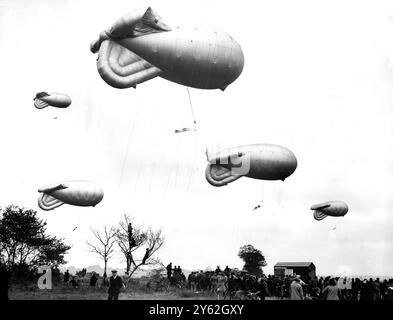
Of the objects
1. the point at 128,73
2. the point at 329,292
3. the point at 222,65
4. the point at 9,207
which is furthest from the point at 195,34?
the point at 9,207

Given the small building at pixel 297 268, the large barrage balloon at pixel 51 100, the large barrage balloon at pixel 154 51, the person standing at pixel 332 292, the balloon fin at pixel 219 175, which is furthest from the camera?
the small building at pixel 297 268

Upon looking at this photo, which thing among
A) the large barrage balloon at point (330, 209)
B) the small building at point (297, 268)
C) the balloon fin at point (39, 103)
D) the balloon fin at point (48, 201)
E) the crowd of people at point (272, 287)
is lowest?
the crowd of people at point (272, 287)

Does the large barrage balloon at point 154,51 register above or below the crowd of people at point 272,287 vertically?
above

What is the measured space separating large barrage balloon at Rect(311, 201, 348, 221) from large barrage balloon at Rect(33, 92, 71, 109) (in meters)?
28.3

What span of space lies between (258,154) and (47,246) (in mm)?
46053

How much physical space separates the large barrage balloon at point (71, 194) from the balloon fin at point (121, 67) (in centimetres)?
1979

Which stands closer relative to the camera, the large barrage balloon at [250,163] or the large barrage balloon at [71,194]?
the large barrage balloon at [250,163]

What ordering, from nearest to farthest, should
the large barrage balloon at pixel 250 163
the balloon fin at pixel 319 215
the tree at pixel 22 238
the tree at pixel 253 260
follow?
the large barrage balloon at pixel 250 163 < the balloon fin at pixel 319 215 < the tree at pixel 22 238 < the tree at pixel 253 260

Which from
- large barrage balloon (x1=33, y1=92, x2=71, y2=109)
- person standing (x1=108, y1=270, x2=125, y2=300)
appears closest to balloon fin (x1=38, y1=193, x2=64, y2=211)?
large barrage balloon (x1=33, y1=92, x2=71, y2=109)

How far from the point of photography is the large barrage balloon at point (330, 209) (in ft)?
177

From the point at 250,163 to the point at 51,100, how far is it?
1992 cm

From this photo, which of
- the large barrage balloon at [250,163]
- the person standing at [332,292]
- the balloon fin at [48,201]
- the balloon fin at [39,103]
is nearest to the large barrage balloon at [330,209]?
the large barrage balloon at [250,163]

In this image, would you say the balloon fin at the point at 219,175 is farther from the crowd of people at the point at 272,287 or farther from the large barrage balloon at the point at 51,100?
the large barrage balloon at the point at 51,100

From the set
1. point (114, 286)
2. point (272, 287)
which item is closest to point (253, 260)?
point (272, 287)
